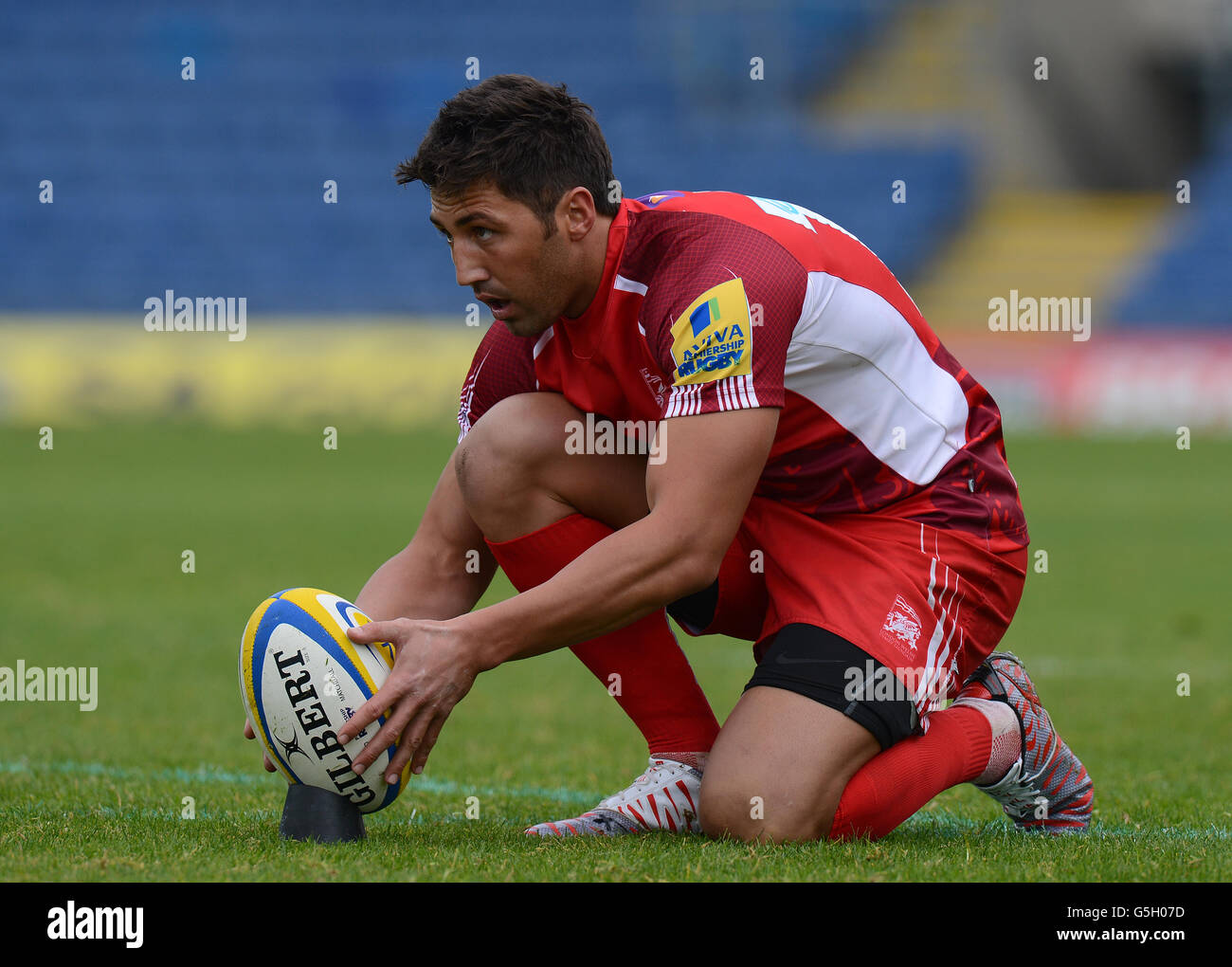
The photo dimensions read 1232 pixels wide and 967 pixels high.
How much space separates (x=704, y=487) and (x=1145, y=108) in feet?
106

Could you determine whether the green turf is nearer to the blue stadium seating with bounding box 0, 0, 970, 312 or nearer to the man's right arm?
the man's right arm

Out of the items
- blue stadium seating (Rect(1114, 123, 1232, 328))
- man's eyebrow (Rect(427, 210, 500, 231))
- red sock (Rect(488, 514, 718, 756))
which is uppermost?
blue stadium seating (Rect(1114, 123, 1232, 328))

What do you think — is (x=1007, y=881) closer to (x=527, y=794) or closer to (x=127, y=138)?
(x=527, y=794)

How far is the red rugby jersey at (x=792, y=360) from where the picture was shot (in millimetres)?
3506

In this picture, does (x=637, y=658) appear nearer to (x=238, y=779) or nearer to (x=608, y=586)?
(x=608, y=586)

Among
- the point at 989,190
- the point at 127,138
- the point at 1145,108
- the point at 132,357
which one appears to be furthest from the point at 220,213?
the point at 1145,108

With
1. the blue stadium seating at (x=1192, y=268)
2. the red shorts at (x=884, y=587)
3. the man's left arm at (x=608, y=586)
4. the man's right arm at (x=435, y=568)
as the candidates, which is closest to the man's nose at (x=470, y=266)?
the man's left arm at (x=608, y=586)

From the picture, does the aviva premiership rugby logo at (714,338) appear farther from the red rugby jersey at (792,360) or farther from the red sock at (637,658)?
the red sock at (637,658)

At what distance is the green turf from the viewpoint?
3.33 m

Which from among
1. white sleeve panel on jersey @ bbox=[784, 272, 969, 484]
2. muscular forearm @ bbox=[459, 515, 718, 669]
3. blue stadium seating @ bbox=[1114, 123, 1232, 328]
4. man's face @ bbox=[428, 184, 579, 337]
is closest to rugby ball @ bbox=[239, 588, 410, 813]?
muscular forearm @ bbox=[459, 515, 718, 669]

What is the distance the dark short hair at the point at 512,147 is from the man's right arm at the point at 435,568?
83cm
